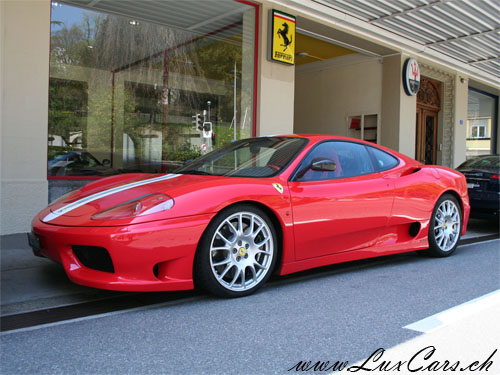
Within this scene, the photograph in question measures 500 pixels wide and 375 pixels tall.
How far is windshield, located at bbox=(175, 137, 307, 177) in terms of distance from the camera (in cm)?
390

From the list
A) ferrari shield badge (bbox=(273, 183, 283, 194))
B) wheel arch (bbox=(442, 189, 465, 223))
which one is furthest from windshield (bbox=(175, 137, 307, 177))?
wheel arch (bbox=(442, 189, 465, 223))

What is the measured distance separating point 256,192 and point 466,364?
1.77 meters

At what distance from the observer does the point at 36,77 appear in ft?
21.0

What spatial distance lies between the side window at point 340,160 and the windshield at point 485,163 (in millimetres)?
4126

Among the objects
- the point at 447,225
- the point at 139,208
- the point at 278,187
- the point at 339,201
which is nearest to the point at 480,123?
the point at 447,225

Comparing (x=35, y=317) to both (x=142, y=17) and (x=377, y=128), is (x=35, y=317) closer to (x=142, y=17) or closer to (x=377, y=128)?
(x=142, y=17)

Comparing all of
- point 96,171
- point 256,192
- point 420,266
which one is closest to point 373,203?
point 420,266

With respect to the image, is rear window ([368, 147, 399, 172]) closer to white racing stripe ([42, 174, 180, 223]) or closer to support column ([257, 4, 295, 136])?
white racing stripe ([42, 174, 180, 223])

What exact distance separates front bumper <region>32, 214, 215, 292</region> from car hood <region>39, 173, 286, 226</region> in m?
0.06

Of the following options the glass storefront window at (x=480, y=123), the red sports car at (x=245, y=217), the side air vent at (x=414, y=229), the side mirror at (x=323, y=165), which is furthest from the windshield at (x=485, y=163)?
the glass storefront window at (x=480, y=123)

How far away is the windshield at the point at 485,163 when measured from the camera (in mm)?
7675

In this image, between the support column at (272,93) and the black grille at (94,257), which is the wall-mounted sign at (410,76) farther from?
the black grille at (94,257)

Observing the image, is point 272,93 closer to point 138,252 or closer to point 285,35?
point 285,35

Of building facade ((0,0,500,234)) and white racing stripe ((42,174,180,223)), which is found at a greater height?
building facade ((0,0,500,234))
